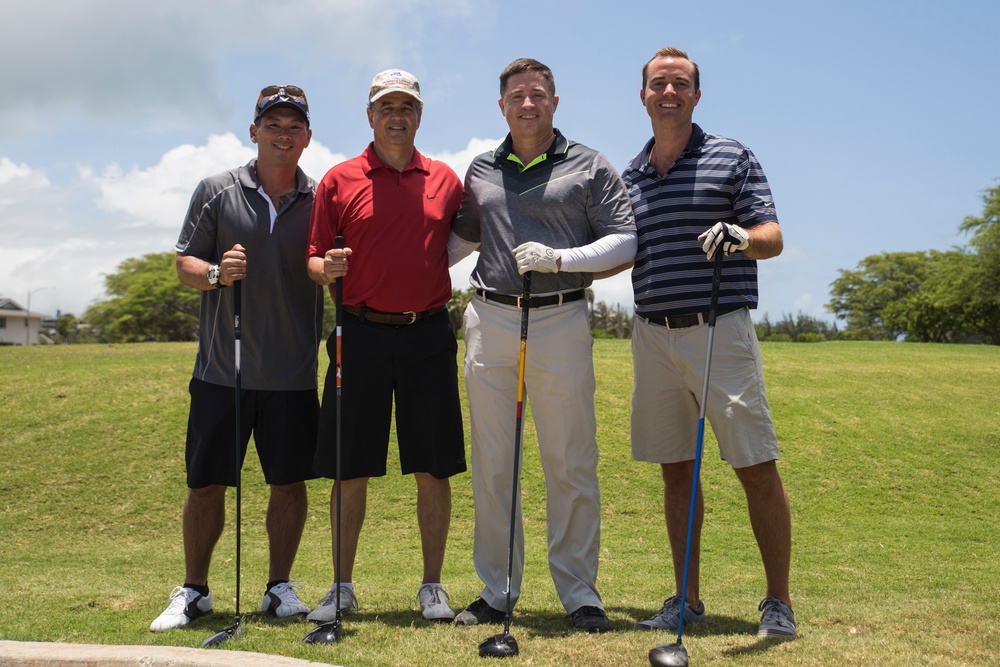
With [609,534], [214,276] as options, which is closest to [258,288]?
[214,276]

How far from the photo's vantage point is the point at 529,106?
15.9 feet

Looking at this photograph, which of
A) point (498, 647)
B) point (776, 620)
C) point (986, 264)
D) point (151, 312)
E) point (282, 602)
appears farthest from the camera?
point (151, 312)

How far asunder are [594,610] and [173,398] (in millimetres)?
10016

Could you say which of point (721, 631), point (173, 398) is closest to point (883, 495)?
point (721, 631)

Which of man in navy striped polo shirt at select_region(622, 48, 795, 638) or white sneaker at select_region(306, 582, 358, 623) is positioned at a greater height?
man in navy striped polo shirt at select_region(622, 48, 795, 638)

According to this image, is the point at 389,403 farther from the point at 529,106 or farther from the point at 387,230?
the point at 529,106

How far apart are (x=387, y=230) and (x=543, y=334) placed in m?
1.01

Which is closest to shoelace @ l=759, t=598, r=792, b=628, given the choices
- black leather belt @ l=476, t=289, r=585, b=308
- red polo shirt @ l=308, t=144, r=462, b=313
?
black leather belt @ l=476, t=289, r=585, b=308

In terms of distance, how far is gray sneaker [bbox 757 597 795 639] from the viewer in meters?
4.55

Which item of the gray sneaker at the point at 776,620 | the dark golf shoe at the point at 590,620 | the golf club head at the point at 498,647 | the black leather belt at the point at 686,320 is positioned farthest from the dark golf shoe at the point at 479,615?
the black leather belt at the point at 686,320

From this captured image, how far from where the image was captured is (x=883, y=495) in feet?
35.0

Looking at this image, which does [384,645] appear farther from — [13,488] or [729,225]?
[13,488]

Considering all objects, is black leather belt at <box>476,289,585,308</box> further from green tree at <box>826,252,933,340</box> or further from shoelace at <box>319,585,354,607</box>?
green tree at <box>826,252,933,340</box>

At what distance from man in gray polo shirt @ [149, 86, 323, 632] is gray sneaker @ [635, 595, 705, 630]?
1987mm
